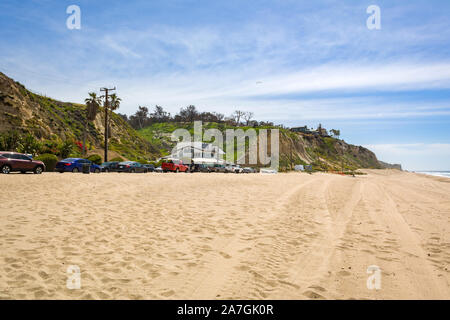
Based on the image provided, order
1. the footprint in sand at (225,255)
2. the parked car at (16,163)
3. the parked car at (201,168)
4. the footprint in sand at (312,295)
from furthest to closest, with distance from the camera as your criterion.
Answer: the parked car at (201,168)
the parked car at (16,163)
the footprint in sand at (225,255)
the footprint in sand at (312,295)

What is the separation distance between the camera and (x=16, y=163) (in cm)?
2162

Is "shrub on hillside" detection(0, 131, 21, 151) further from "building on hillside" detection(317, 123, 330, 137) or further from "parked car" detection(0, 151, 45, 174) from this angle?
"building on hillside" detection(317, 123, 330, 137)

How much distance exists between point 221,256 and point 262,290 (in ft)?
4.87

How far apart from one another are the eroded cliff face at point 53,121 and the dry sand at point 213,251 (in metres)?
38.9

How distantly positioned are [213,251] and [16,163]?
76.3ft

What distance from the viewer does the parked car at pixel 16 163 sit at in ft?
69.1

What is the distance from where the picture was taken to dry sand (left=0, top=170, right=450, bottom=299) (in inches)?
154

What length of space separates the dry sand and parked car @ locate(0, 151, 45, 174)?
1448 centimetres

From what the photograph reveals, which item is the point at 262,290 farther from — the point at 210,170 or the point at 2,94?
the point at 2,94

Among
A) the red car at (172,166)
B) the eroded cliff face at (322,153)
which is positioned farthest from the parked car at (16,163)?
the eroded cliff face at (322,153)

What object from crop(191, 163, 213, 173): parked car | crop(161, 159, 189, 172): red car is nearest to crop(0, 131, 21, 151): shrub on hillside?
crop(161, 159, 189, 172): red car

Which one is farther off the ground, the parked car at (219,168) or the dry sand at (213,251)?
the parked car at (219,168)

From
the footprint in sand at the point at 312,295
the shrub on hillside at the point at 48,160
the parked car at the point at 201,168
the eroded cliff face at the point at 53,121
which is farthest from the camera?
the parked car at the point at 201,168

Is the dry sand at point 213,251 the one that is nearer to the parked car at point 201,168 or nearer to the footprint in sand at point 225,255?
the footprint in sand at point 225,255
